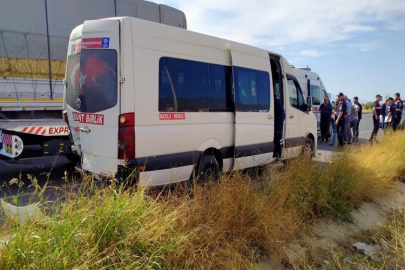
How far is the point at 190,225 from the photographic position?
3.43 meters

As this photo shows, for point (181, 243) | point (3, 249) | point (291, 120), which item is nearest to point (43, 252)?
point (3, 249)

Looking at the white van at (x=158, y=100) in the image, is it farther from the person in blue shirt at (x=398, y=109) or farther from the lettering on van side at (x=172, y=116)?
the person in blue shirt at (x=398, y=109)

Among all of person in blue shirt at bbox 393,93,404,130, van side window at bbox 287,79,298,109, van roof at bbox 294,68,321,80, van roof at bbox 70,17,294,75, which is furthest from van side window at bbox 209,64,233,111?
person in blue shirt at bbox 393,93,404,130

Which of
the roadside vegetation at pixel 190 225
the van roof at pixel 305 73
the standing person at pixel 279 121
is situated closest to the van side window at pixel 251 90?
the standing person at pixel 279 121

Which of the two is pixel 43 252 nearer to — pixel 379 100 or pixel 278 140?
pixel 278 140

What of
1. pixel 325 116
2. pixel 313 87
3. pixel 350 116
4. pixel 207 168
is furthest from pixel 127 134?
pixel 313 87

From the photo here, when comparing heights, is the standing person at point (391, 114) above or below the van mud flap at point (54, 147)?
above

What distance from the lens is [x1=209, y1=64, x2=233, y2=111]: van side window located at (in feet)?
18.8

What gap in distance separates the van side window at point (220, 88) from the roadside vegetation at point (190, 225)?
140cm

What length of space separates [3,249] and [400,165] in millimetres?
8061

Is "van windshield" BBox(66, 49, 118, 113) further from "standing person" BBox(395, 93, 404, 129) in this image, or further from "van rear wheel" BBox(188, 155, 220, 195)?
"standing person" BBox(395, 93, 404, 129)

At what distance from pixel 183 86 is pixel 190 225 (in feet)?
7.95

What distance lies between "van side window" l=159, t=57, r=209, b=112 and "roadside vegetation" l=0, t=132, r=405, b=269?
53.8 inches

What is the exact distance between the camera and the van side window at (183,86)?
16.1ft
